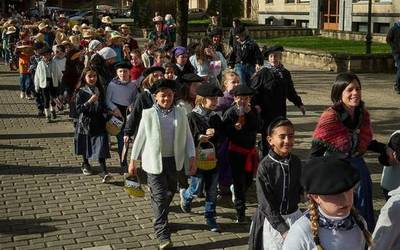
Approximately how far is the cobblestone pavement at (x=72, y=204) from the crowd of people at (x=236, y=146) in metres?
0.30

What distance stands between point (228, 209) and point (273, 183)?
2.57 metres

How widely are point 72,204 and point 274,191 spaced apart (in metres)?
3.68

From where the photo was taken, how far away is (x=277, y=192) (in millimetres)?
4859

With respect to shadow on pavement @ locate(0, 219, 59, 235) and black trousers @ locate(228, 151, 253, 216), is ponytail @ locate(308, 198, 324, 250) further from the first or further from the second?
shadow on pavement @ locate(0, 219, 59, 235)

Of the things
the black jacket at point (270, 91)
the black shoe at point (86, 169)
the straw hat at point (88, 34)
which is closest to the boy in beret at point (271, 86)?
the black jacket at point (270, 91)

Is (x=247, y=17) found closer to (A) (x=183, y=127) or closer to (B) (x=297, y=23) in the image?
(B) (x=297, y=23)

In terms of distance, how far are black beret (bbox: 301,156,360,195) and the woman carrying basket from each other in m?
3.54

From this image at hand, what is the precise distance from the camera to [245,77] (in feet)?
42.3

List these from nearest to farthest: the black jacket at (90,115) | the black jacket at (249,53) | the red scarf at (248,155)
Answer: the red scarf at (248,155), the black jacket at (90,115), the black jacket at (249,53)

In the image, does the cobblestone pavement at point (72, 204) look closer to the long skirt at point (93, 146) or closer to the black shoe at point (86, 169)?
the black shoe at point (86, 169)

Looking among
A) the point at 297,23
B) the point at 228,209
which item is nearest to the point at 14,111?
the point at 228,209

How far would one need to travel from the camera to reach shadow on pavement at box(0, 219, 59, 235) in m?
6.66

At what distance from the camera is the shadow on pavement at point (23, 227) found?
21.9 feet

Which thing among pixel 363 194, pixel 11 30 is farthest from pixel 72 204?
pixel 11 30
